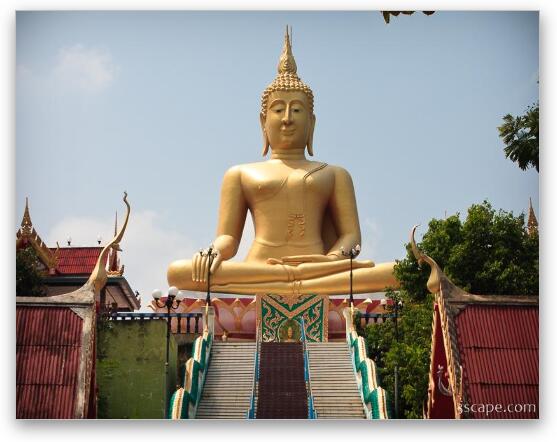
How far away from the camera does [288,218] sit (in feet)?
62.2

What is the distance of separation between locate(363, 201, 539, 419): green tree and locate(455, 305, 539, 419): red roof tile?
2.43 meters

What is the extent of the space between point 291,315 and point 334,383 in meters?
3.99

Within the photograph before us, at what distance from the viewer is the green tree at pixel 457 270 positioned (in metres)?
15.5

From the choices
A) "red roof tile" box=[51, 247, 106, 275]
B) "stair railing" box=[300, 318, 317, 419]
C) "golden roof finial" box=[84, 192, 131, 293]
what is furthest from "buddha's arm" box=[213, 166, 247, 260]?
"golden roof finial" box=[84, 192, 131, 293]

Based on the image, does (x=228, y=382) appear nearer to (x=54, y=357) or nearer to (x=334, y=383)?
(x=334, y=383)

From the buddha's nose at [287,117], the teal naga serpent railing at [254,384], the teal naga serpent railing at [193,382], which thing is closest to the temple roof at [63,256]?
the teal naga serpent railing at [193,382]

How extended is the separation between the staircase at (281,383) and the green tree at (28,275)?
2.39 meters

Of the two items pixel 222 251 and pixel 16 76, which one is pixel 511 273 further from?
pixel 16 76

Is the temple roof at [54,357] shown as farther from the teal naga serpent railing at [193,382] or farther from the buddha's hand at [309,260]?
the buddha's hand at [309,260]

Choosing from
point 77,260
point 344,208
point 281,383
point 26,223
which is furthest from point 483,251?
point 77,260

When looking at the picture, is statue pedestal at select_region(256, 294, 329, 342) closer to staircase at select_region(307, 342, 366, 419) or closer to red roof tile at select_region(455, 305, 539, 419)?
staircase at select_region(307, 342, 366, 419)

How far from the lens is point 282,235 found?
18.9 m

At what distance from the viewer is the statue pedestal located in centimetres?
1819

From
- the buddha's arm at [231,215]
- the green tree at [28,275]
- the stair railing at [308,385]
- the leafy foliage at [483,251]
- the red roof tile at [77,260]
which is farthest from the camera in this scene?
the red roof tile at [77,260]
